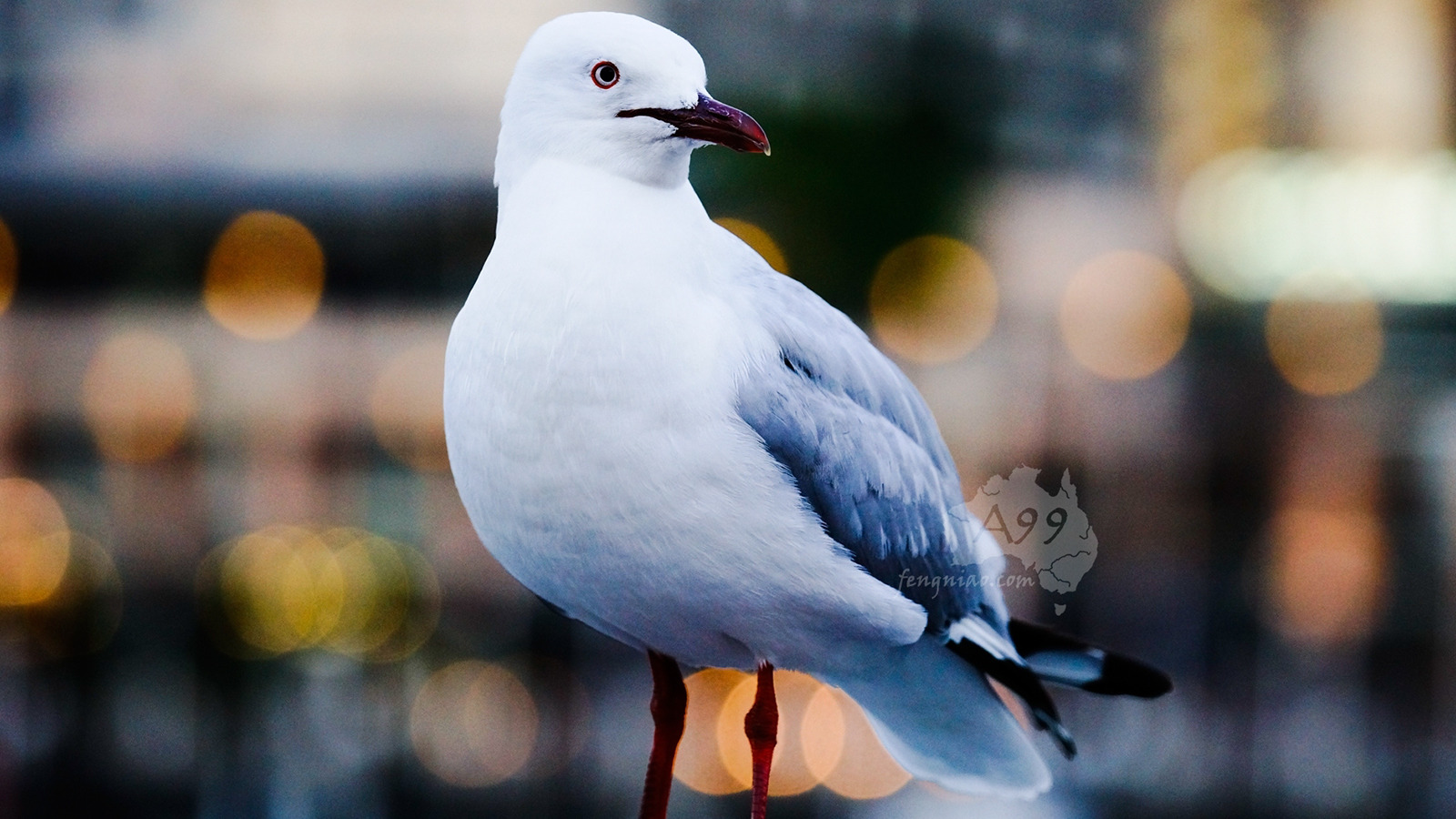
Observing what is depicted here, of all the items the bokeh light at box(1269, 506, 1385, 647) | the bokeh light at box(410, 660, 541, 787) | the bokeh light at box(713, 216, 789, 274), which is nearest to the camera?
the bokeh light at box(713, 216, 789, 274)

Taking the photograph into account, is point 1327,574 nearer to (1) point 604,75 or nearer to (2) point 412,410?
(2) point 412,410

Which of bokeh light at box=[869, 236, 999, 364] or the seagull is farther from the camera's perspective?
bokeh light at box=[869, 236, 999, 364]

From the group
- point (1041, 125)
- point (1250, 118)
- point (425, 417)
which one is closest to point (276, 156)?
point (425, 417)

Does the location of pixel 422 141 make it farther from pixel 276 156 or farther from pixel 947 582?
pixel 947 582

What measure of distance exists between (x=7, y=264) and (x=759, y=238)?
5222 millimetres

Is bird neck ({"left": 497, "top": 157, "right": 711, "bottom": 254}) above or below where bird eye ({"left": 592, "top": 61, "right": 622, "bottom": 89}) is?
below

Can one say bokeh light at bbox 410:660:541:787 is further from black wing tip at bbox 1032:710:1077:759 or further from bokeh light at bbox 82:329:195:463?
black wing tip at bbox 1032:710:1077:759

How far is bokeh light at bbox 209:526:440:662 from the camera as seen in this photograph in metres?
6.47

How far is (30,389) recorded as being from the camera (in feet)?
22.6

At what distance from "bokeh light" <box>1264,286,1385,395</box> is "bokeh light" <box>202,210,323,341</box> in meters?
5.65

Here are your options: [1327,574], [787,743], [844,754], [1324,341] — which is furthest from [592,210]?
[1324,341]

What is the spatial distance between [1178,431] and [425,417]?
460 cm


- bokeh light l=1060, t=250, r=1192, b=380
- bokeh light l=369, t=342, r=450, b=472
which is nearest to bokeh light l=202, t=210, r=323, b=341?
bokeh light l=369, t=342, r=450, b=472

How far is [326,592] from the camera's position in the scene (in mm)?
6469
